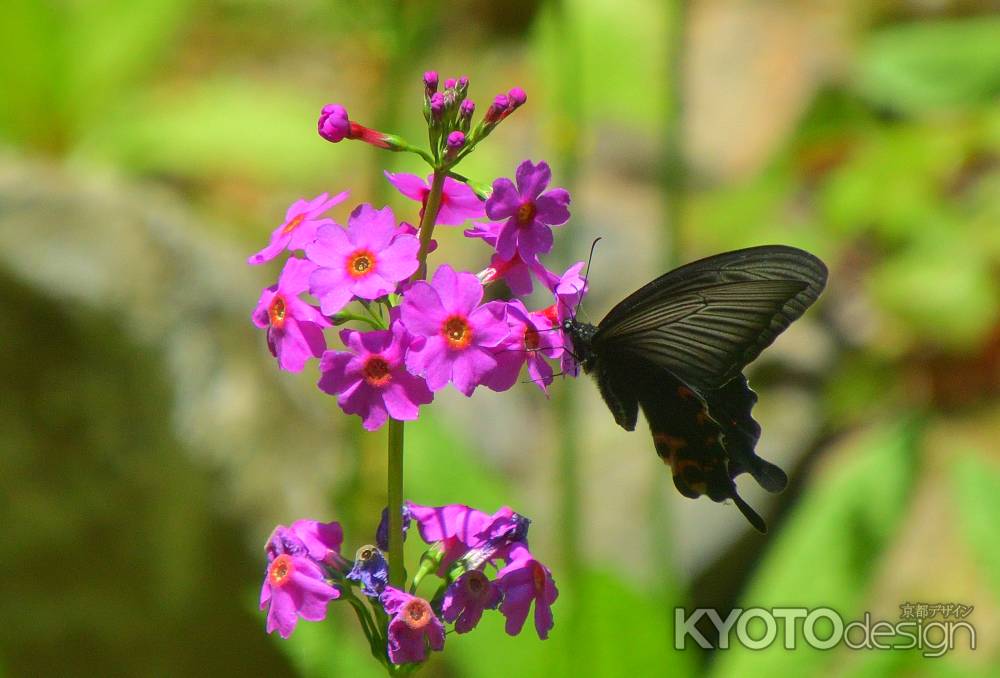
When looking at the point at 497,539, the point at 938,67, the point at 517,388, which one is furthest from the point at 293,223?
the point at 517,388

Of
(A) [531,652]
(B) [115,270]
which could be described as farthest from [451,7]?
(A) [531,652]

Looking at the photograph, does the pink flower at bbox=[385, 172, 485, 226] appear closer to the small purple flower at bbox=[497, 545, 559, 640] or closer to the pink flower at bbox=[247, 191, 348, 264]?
the pink flower at bbox=[247, 191, 348, 264]

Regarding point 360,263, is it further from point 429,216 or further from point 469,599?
point 469,599

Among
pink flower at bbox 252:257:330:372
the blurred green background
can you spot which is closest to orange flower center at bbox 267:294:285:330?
pink flower at bbox 252:257:330:372

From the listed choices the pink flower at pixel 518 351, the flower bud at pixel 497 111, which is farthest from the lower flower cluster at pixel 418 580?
the flower bud at pixel 497 111

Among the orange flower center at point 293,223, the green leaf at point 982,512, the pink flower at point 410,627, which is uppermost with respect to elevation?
the orange flower center at point 293,223

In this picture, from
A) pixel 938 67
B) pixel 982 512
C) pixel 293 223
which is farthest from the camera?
pixel 938 67

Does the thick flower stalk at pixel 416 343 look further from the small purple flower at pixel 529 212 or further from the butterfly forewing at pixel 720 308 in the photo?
the butterfly forewing at pixel 720 308
